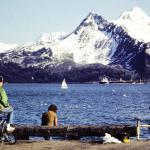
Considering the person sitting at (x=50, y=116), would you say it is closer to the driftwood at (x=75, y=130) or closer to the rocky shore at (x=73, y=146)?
the driftwood at (x=75, y=130)

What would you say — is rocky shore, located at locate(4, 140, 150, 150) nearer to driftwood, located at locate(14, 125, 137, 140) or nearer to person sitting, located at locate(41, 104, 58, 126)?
driftwood, located at locate(14, 125, 137, 140)

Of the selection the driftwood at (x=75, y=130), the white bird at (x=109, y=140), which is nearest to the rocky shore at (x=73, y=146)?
the white bird at (x=109, y=140)

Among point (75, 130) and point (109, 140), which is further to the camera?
point (75, 130)

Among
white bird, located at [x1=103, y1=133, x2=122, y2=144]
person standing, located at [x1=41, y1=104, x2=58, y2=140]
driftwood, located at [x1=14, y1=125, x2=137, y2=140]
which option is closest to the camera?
white bird, located at [x1=103, y1=133, x2=122, y2=144]

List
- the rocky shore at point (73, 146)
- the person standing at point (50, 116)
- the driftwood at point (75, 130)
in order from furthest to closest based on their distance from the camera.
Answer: the person standing at point (50, 116) → the driftwood at point (75, 130) → the rocky shore at point (73, 146)

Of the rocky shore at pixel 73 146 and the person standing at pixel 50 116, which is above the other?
the person standing at pixel 50 116

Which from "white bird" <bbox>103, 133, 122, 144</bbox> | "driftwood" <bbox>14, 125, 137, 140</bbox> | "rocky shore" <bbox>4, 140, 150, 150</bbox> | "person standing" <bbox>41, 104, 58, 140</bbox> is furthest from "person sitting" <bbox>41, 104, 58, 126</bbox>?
"white bird" <bbox>103, 133, 122, 144</bbox>

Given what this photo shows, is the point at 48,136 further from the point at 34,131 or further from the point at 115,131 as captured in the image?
the point at 115,131

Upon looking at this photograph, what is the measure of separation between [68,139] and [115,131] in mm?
2115

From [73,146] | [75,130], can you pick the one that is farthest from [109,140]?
[75,130]

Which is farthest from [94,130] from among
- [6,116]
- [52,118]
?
[6,116]

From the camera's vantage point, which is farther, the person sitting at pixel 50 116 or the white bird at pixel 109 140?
the person sitting at pixel 50 116

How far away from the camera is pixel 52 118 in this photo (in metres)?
24.8

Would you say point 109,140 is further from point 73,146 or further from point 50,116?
point 50,116
